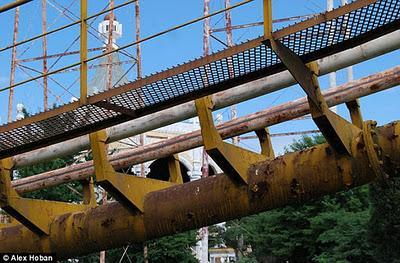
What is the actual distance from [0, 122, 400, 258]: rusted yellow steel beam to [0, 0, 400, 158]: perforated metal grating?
0.86 m

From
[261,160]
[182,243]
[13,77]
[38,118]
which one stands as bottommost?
[261,160]

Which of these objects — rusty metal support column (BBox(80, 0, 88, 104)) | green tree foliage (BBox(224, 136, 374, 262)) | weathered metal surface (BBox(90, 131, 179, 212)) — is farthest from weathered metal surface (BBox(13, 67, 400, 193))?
green tree foliage (BBox(224, 136, 374, 262))

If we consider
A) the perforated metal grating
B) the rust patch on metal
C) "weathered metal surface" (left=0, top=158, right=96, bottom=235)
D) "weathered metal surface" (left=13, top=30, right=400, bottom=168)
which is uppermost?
"weathered metal surface" (left=13, top=30, right=400, bottom=168)

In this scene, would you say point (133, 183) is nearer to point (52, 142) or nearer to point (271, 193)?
point (52, 142)

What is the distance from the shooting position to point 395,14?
447cm

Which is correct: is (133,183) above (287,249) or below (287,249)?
below

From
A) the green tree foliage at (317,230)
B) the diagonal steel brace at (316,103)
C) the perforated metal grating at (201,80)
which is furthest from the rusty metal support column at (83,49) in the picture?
the green tree foliage at (317,230)

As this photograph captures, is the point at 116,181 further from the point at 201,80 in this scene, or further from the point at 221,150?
the point at 201,80

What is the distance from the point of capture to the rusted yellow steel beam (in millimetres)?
5195

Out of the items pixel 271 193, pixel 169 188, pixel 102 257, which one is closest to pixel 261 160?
pixel 271 193

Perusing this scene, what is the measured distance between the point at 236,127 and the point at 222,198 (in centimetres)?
89

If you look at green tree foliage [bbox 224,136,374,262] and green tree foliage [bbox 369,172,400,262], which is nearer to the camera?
green tree foliage [bbox 369,172,400,262]

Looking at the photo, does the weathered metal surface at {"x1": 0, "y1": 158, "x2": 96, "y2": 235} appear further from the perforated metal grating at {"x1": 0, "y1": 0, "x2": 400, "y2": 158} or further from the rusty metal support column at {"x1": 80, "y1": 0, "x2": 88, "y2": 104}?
the rusty metal support column at {"x1": 80, "y1": 0, "x2": 88, "y2": 104}

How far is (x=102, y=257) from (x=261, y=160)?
12.8 m
